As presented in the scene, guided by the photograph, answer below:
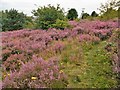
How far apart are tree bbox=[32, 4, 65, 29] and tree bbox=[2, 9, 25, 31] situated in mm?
5599

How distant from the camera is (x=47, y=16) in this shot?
56.1 feet

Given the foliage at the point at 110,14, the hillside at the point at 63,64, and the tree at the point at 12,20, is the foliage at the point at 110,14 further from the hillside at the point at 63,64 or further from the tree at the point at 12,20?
the hillside at the point at 63,64

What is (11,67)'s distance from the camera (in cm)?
798

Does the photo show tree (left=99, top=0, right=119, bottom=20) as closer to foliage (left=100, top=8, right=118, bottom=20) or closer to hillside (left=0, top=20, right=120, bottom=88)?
foliage (left=100, top=8, right=118, bottom=20)

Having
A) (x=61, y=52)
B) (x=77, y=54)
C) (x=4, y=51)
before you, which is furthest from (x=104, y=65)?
(x=4, y=51)

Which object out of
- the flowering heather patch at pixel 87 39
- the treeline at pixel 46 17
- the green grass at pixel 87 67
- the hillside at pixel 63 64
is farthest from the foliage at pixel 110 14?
the green grass at pixel 87 67

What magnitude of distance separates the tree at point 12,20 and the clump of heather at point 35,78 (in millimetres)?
17153

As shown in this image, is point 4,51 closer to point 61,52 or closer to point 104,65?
point 61,52

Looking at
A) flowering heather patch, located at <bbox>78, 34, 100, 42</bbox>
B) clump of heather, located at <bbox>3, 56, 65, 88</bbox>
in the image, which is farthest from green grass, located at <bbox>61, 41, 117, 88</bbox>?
flowering heather patch, located at <bbox>78, 34, 100, 42</bbox>

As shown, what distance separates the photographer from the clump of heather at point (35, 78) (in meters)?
6.07

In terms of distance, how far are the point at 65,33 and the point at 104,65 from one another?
17.6ft

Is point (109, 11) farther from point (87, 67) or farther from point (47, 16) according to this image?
point (87, 67)

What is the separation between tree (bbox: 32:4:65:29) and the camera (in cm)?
1675

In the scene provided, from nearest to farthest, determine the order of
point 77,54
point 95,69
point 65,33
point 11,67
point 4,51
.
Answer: point 95,69
point 11,67
point 77,54
point 4,51
point 65,33
